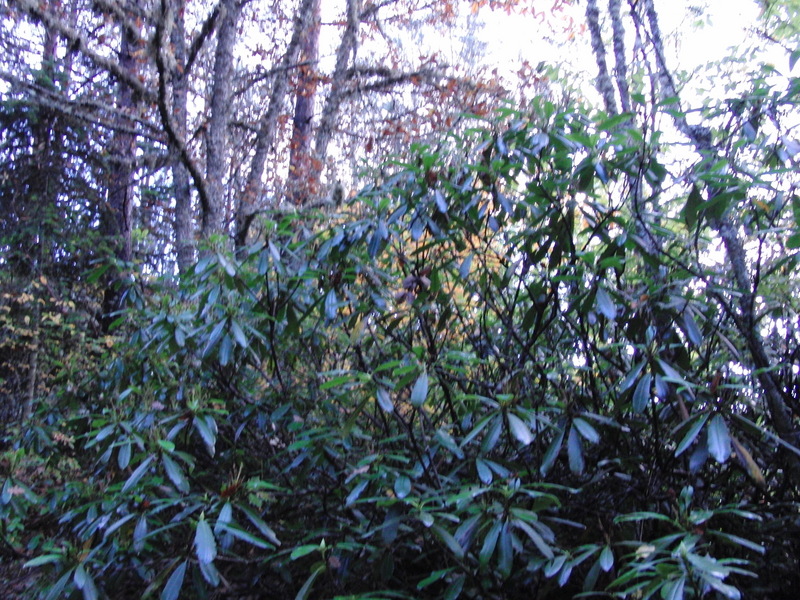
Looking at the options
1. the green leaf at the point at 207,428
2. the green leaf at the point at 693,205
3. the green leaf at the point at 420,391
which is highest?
the green leaf at the point at 693,205

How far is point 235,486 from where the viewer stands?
2.36 meters

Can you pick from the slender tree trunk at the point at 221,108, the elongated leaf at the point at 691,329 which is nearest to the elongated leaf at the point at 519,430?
the elongated leaf at the point at 691,329

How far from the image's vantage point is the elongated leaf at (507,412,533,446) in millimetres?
2020

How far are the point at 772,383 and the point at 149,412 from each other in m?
2.83

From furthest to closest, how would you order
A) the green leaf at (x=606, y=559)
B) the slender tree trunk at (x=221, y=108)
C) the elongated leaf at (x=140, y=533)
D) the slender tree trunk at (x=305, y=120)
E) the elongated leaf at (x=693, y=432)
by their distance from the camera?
1. the slender tree trunk at (x=305, y=120)
2. the slender tree trunk at (x=221, y=108)
3. the elongated leaf at (x=140, y=533)
4. the elongated leaf at (x=693, y=432)
5. the green leaf at (x=606, y=559)

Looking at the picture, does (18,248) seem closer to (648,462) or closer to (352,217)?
(352,217)

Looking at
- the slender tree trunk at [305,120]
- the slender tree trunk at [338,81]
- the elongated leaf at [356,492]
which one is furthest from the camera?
the slender tree trunk at [338,81]

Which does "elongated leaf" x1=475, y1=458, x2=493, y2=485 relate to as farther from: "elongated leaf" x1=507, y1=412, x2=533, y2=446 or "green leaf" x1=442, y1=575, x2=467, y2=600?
"green leaf" x1=442, y1=575, x2=467, y2=600

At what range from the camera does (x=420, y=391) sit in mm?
2279

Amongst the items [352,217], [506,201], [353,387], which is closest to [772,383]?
[506,201]

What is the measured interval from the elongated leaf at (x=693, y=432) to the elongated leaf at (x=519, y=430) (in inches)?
18.7

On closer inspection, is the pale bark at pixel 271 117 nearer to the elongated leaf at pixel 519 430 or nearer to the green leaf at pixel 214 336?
the green leaf at pixel 214 336

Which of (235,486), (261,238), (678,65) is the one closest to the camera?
(235,486)

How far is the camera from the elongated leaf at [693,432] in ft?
6.45
